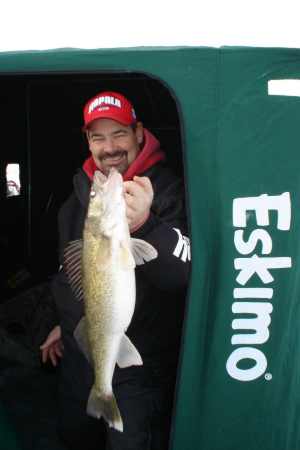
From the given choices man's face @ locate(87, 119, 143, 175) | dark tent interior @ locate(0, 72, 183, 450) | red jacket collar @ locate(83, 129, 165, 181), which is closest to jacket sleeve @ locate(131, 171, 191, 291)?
red jacket collar @ locate(83, 129, 165, 181)

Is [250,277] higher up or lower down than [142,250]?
lower down

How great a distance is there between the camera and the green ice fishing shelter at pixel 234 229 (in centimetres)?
198

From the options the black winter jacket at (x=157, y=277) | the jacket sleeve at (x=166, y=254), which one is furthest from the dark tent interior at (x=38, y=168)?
the jacket sleeve at (x=166, y=254)

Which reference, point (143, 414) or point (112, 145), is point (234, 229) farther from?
point (143, 414)

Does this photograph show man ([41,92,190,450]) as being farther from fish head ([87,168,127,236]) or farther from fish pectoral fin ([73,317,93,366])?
fish head ([87,168,127,236])

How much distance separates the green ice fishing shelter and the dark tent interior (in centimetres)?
177

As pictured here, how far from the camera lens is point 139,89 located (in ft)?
13.0

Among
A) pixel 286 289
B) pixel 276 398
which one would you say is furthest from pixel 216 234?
pixel 276 398

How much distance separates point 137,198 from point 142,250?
218 millimetres

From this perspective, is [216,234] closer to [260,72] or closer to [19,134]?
[260,72]

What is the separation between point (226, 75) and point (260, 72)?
14 centimetres

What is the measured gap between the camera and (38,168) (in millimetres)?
Result: 4516

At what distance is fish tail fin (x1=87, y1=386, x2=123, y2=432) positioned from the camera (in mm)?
2061

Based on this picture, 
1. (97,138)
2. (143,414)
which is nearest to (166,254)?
(97,138)
